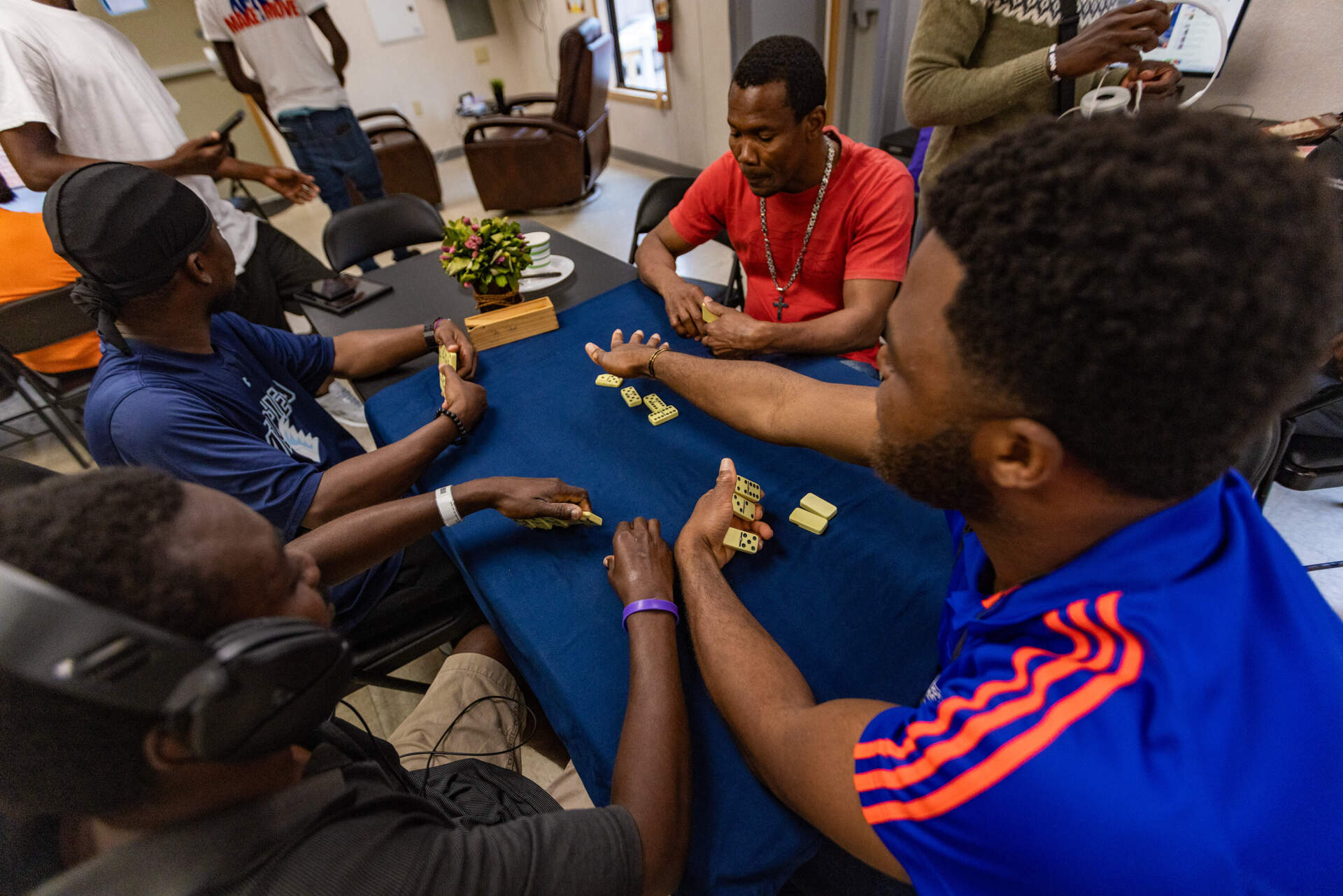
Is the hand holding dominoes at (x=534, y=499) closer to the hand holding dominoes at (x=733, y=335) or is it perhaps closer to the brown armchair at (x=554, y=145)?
the hand holding dominoes at (x=733, y=335)

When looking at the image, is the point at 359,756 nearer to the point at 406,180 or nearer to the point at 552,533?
the point at 552,533

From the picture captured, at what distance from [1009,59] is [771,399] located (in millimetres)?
1656

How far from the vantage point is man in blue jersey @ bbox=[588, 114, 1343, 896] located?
55 centimetres

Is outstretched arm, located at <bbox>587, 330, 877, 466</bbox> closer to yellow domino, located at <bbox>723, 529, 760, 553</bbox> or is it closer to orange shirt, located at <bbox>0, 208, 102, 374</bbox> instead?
yellow domino, located at <bbox>723, 529, 760, 553</bbox>

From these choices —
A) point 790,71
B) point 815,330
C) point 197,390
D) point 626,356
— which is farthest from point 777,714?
point 790,71

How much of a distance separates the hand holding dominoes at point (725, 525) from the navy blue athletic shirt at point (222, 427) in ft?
3.07

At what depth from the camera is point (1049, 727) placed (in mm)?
610

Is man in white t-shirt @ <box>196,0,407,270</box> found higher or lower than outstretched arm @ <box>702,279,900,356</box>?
higher

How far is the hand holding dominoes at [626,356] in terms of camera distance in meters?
1.62

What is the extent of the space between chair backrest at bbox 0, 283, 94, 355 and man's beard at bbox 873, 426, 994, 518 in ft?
8.76

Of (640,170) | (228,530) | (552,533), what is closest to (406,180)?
(640,170)

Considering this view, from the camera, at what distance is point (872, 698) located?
901mm

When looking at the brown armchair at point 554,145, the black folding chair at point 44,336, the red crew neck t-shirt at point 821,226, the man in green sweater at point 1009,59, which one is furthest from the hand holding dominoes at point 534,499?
the brown armchair at point 554,145

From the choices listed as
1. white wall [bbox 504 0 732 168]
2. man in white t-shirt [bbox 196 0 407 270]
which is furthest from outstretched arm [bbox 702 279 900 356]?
white wall [bbox 504 0 732 168]
